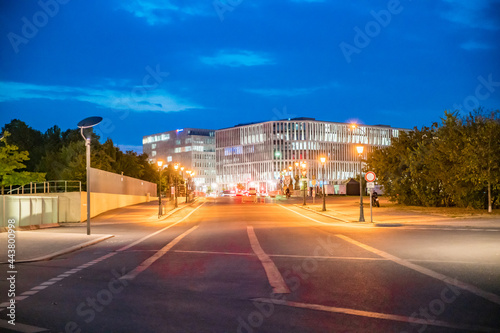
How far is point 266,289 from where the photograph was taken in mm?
10031

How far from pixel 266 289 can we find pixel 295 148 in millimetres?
172736

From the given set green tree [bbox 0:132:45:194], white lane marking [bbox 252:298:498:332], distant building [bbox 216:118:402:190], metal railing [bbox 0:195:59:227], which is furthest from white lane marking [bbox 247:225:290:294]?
distant building [bbox 216:118:402:190]

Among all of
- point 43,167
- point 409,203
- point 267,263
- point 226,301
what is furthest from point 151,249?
point 43,167

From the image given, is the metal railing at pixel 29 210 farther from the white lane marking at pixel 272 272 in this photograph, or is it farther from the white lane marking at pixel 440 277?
the white lane marking at pixel 440 277

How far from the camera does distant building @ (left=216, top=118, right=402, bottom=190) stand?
18138 cm

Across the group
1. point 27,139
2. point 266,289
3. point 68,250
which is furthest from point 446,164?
point 27,139

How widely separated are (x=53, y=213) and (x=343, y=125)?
160m

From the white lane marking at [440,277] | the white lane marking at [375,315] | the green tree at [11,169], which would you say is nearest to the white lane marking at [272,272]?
the white lane marking at [375,315]

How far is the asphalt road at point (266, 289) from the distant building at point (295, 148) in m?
158

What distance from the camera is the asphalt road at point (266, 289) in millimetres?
7449

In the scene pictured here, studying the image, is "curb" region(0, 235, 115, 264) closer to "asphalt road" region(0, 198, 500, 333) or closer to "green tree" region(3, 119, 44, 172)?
"asphalt road" region(0, 198, 500, 333)

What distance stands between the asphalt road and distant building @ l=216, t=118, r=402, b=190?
158 meters

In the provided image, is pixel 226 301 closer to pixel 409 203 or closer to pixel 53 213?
pixel 53 213

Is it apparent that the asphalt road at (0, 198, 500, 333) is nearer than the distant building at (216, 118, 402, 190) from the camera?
Yes
